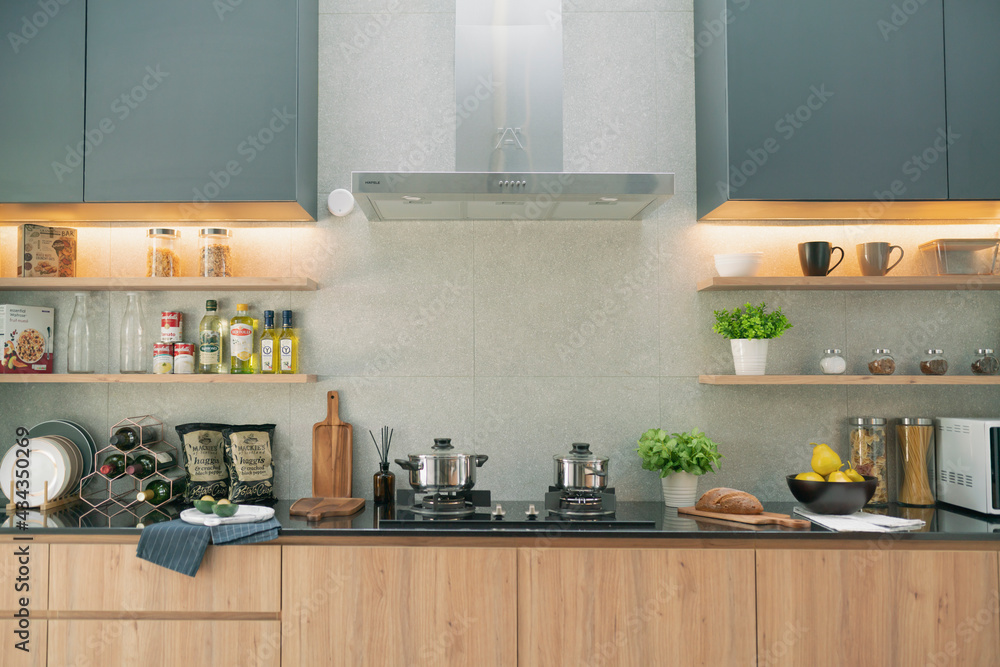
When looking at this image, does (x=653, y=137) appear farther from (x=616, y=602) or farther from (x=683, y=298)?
(x=616, y=602)

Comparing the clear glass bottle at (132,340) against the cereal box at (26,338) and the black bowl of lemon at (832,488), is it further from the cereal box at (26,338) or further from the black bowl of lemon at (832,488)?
the black bowl of lemon at (832,488)

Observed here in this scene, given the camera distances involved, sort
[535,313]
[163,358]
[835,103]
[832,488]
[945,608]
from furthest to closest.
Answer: [535,313], [163,358], [835,103], [832,488], [945,608]

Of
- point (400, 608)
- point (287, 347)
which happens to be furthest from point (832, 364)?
point (287, 347)

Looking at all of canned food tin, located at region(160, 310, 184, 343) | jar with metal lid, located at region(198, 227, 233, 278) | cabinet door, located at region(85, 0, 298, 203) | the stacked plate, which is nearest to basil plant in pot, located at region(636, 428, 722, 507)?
cabinet door, located at region(85, 0, 298, 203)

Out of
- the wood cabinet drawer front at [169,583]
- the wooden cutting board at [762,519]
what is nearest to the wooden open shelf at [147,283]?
the wood cabinet drawer front at [169,583]

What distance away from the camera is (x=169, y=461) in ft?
7.84

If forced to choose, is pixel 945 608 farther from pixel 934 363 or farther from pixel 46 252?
pixel 46 252

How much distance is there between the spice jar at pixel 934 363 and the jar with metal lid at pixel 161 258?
2.70m

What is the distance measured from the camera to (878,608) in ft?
6.15

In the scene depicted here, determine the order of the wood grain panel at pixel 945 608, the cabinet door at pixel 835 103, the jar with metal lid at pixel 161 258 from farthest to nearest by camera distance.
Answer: the jar with metal lid at pixel 161 258, the cabinet door at pixel 835 103, the wood grain panel at pixel 945 608

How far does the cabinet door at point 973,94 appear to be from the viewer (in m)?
2.19

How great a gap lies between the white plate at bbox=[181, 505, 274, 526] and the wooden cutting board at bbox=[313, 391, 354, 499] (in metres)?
0.38

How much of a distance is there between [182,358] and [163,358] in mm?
73

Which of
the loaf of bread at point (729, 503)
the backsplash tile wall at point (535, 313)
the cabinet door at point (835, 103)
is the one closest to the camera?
the loaf of bread at point (729, 503)
